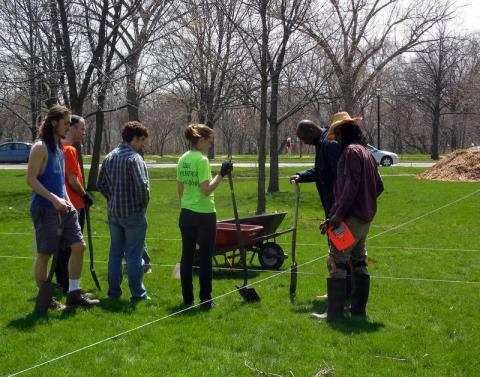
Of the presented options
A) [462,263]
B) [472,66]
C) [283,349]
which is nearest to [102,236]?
[462,263]

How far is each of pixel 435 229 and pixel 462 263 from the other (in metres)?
3.71

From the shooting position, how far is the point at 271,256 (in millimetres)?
8203

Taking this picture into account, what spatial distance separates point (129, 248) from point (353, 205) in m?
2.31

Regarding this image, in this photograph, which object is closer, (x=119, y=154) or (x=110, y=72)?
(x=119, y=154)

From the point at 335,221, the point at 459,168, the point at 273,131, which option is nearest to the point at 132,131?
the point at 335,221

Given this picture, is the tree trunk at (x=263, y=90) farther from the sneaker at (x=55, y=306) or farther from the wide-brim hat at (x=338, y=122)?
the sneaker at (x=55, y=306)

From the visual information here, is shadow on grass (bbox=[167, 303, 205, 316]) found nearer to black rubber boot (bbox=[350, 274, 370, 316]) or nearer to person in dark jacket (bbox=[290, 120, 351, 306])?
black rubber boot (bbox=[350, 274, 370, 316])

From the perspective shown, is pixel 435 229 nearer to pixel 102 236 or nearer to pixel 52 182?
pixel 102 236

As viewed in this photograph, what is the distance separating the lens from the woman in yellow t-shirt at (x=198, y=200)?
233 inches

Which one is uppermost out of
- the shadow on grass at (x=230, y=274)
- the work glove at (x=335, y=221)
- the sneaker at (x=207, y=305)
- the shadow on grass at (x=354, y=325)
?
the work glove at (x=335, y=221)

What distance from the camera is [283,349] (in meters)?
4.92

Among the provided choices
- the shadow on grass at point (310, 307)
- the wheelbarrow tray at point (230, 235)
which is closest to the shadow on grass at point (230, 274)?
the wheelbarrow tray at point (230, 235)

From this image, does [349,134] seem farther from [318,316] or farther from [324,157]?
[318,316]

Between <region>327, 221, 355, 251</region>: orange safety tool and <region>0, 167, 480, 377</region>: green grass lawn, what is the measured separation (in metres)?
0.71
